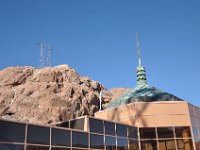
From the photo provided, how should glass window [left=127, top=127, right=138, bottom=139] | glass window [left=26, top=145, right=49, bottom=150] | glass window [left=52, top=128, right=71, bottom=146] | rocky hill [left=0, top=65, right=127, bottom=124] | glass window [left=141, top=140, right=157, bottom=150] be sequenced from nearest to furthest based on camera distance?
glass window [left=26, top=145, right=49, bottom=150] → glass window [left=52, top=128, right=71, bottom=146] → glass window [left=127, top=127, right=138, bottom=139] → glass window [left=141, top=140, right=157, bottom=150] → rocky hill [left=0, top=65, right=127, bottom=124]

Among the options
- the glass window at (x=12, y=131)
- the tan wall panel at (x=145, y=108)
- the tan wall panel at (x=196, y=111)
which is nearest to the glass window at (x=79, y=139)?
the glass window at (x=12, y=131)

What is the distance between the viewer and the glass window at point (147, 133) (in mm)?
29234

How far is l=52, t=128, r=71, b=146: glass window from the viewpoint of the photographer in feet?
65.2

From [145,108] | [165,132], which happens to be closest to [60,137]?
[145,108]

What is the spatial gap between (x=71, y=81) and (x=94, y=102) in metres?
8.81

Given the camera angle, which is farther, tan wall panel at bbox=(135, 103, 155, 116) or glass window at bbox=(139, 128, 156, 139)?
tan wall panel at bbox=(135, 103, 155, 116)

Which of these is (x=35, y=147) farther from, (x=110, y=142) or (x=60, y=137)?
(x=110, y=142)

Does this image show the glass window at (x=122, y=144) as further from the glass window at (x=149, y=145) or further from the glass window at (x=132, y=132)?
the glass window at (x=149, y=145)

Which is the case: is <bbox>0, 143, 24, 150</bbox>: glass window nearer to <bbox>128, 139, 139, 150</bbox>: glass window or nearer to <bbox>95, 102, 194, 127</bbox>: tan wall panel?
<bbox>128, 139, 139, 150</bbox>: glass window

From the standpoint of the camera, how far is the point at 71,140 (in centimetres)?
2116

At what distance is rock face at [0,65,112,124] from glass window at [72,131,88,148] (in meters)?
40.2

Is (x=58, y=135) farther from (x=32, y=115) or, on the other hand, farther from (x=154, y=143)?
(x=32, y=115)

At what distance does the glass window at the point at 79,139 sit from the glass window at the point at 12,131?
4.90 m

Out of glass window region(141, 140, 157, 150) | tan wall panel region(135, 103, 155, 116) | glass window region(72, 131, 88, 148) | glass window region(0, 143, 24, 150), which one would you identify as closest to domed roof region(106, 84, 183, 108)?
tan wall panel region(135, 103, 155, 116)
